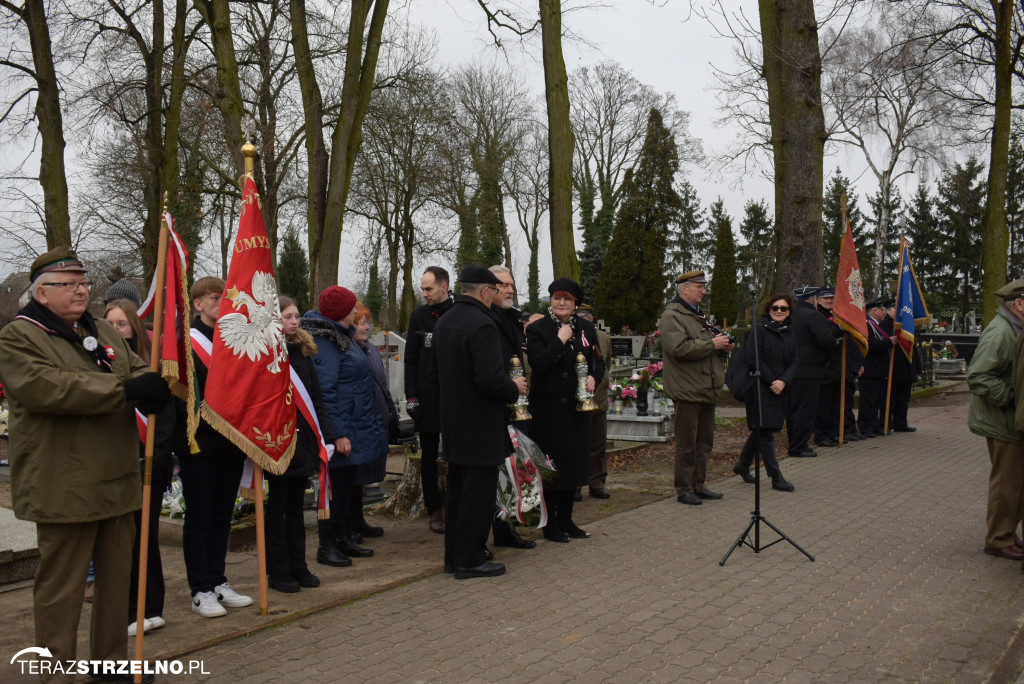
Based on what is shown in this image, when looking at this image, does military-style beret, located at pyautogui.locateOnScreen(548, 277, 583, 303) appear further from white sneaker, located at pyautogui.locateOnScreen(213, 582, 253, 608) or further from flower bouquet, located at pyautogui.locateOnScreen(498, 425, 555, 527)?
white sneaker, located at pyautogui.locateOnScreen(213, 582, 253, 608)

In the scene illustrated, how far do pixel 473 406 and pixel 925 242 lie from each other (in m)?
56.5

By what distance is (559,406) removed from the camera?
6.74 m

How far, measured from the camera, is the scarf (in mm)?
3793

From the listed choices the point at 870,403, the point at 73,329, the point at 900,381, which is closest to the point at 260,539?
the point at 73,329

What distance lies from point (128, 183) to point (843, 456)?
17.8 m

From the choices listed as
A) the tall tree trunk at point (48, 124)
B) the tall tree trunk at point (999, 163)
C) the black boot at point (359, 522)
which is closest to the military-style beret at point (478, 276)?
the black boot at point (359, 522)

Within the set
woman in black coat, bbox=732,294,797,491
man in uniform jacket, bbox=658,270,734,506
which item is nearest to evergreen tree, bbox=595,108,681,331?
woman in black coat, bbox=732,294,797,491

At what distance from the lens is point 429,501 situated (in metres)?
7.48

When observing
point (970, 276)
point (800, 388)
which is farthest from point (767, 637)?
point (970, 276)

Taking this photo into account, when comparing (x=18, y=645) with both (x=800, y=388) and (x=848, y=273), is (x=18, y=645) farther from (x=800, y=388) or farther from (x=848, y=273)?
(x=848, y=273)

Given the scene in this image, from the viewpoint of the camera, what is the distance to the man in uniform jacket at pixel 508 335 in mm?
6168

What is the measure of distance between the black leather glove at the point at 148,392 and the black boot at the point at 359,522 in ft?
10.3

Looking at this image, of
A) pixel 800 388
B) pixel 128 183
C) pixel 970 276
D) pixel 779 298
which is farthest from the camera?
pixel 970 276

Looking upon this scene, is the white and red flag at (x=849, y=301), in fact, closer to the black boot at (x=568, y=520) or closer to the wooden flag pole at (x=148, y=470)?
the black boot at (x=568, y=520)
